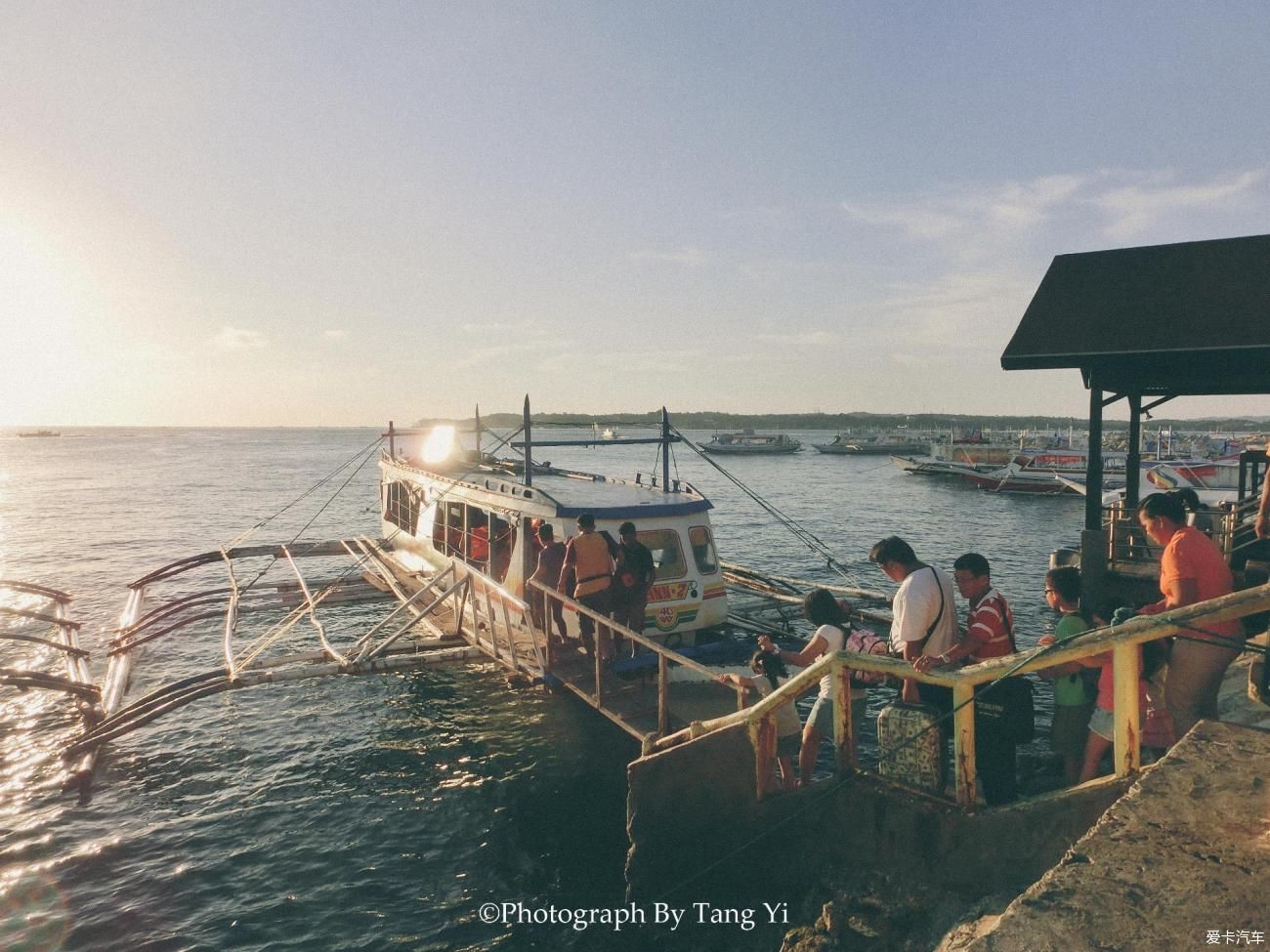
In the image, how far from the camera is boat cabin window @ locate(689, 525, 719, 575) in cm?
1227

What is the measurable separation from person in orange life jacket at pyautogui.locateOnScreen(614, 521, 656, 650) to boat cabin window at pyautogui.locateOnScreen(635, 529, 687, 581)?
4.22 feet

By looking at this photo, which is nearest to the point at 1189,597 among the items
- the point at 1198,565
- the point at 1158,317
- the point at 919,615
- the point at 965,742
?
the point at 1198,565

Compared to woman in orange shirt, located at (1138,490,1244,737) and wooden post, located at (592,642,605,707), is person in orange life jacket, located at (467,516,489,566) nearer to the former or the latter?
wooden post, located at (592,642,605,707)

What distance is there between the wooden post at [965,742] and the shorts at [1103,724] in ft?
3.64

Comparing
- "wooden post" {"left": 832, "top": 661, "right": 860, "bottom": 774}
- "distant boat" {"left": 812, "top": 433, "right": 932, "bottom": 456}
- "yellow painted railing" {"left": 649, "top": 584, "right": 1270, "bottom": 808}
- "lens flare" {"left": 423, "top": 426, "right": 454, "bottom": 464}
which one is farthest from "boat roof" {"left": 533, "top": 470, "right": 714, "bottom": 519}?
"distant boat" {"left": 812, "top": 433, "right": 932, "bottom": 456}

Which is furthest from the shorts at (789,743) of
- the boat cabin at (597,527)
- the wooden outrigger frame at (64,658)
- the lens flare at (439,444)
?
the lens flare at (439,444)

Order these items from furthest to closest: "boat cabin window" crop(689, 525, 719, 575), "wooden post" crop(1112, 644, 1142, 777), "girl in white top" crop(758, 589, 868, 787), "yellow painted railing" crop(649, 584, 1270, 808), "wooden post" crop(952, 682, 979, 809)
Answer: "boat cabin window" crop(689, 525, 719, 575), "girl in white top" crop(758, 589, 868, 787), "wooden post" crop(952, 682, 979, 809), "wooden post" crop(1112, 644, 1142, 777), "yellow painted railing" crop(649, 584, 1270, 808)

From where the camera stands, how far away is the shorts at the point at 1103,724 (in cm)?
533

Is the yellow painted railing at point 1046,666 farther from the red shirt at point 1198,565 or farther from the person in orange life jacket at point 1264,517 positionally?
the person in orange life jacket at point 1264,517

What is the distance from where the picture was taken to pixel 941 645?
5.81 m

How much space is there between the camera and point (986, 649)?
5660mm

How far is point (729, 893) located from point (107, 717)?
441 inches

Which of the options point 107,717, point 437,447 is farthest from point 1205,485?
point 107,717

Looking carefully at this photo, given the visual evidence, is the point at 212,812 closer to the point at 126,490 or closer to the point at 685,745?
the point at 685,745
